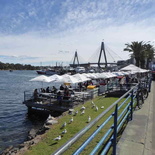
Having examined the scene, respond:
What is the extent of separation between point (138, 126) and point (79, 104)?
10016 mm

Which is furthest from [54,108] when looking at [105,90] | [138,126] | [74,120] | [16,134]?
[138,126]

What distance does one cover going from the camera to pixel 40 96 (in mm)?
17891

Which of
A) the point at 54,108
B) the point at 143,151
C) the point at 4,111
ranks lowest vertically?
the point at 4,111

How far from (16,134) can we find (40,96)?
5.67 meters

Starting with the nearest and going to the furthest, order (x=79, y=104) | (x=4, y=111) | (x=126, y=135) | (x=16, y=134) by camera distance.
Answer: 1. (x=126, y=135)
2. (x=16, y=134)
3. (x=79, y=104)
4. (x=4, y=111)

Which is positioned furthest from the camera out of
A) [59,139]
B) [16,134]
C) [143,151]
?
[16,134]

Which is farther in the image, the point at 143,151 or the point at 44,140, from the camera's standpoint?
the point at 44,140

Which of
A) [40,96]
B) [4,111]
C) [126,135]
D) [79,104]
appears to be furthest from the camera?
[4,111]

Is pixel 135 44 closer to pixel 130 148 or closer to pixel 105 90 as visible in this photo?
pixel 105 90

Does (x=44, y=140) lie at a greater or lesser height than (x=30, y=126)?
greater

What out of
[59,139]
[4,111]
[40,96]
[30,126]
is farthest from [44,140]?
[4,111]

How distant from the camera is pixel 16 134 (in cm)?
1265

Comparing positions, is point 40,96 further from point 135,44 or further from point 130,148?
point 135,44

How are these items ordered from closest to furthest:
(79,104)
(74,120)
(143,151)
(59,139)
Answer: (143,151) → (59,139) → (74,120) → (79,104)
